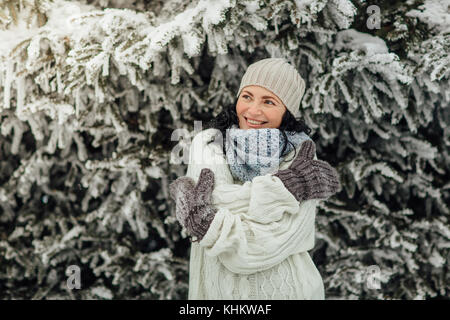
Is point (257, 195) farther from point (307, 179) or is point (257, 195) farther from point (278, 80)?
point (278, 80)

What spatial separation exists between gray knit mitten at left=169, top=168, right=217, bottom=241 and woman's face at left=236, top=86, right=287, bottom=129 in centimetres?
29

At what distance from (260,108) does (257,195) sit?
0.38m

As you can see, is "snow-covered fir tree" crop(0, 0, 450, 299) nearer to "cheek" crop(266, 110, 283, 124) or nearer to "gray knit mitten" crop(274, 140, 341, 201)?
"cheek" crop(266, 110, 283, 124)

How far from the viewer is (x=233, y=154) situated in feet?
6.06

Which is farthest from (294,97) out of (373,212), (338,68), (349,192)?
(373,212)

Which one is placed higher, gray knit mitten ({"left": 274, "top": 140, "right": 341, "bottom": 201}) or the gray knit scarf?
the gray knit scarf

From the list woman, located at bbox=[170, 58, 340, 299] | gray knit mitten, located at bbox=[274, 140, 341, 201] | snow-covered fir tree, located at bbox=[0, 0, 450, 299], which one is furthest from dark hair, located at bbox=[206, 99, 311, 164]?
snow-covered fir tree, located at bbox=[0, 0, 450, 299]

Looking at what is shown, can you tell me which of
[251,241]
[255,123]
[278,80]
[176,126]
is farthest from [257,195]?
[176,126]

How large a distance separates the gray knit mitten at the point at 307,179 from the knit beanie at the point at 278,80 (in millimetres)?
255

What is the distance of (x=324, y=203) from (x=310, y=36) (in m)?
1.09

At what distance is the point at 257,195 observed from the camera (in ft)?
5.58

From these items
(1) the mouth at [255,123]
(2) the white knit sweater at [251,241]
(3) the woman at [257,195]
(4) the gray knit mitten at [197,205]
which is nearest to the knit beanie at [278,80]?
(3) the woman at [257,195]

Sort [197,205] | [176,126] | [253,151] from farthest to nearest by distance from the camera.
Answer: [176,126], [253,151], [197,205]

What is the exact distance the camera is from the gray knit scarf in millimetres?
1786
